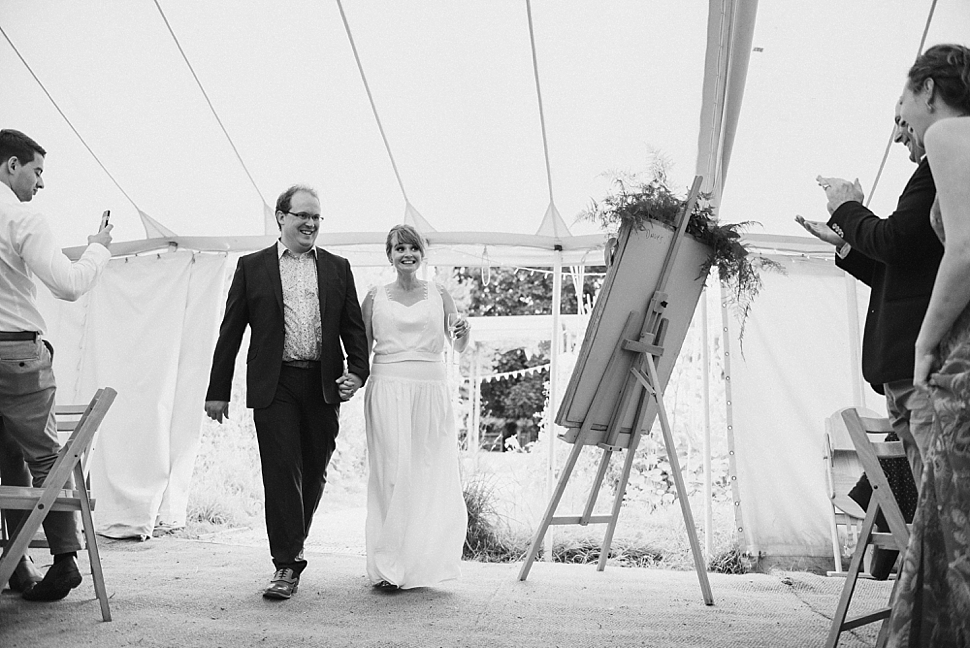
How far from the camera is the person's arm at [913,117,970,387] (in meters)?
1.74

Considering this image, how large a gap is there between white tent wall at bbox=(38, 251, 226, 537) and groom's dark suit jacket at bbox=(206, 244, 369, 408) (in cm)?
229

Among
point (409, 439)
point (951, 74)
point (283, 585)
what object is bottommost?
point (283, 585)

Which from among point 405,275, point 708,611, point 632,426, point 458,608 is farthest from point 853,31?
point 458,608

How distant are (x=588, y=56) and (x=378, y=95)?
126 cm

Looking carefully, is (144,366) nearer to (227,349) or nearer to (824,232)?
(227,349)

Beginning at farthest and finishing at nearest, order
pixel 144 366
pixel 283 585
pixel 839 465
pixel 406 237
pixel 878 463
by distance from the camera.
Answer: pixel 144 366, pixel 839 465, pixel 406 237, pixel 283 585, pixel 878 463

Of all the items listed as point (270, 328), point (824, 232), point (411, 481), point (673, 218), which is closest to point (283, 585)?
point (411, 481)

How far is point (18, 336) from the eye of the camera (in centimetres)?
302

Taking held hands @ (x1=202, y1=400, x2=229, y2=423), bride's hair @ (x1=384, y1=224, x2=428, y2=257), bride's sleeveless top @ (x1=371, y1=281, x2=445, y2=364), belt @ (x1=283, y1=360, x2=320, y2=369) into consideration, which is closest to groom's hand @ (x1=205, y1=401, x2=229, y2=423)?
held hands @ (x1=202, y1=400, x2=229, y2=423)

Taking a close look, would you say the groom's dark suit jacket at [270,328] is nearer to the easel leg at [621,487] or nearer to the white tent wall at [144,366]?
the easel leg at [621,487]

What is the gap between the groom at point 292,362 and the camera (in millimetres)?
3510

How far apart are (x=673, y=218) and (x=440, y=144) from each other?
186 centimetres

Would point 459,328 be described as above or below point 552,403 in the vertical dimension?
above

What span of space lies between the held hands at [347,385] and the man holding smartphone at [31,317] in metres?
1.06
